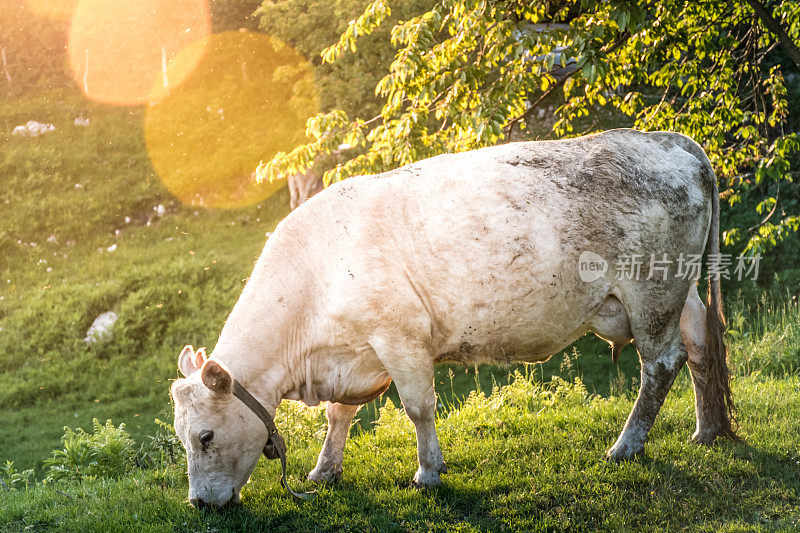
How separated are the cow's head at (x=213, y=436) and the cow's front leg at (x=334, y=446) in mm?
804

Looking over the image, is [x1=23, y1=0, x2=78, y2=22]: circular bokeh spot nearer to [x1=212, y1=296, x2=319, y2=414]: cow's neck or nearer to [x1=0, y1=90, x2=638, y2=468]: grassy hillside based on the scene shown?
[x1=0, y1=90, x2=638, y2=468]: grassy hillside

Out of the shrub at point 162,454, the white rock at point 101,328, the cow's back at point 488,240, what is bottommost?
the white rock at point 101,328

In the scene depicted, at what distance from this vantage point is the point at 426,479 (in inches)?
208

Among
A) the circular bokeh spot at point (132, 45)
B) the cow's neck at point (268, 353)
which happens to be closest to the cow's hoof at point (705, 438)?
the cow's neck at point (268, 353)

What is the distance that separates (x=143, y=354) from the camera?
1549 cm

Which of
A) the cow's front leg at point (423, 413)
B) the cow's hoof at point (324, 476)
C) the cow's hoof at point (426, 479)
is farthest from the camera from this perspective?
the cow's hoof at point (324, 476)

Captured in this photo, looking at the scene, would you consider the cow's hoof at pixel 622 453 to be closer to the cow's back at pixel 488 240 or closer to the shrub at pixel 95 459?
the cow's back at pixel 488 240

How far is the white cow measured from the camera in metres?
5.06

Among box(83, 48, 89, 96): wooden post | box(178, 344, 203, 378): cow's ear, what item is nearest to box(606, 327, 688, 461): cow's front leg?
box(178, 344, 203, 378): cow's ear

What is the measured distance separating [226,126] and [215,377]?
810 inches

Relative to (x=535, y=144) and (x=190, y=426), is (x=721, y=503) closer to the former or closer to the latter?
(x=535, y=144)

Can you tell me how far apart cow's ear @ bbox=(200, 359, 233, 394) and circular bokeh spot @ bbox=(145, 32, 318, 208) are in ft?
56.8

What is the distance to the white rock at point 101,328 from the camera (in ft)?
51.7

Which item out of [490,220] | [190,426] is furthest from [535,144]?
[190,426]
